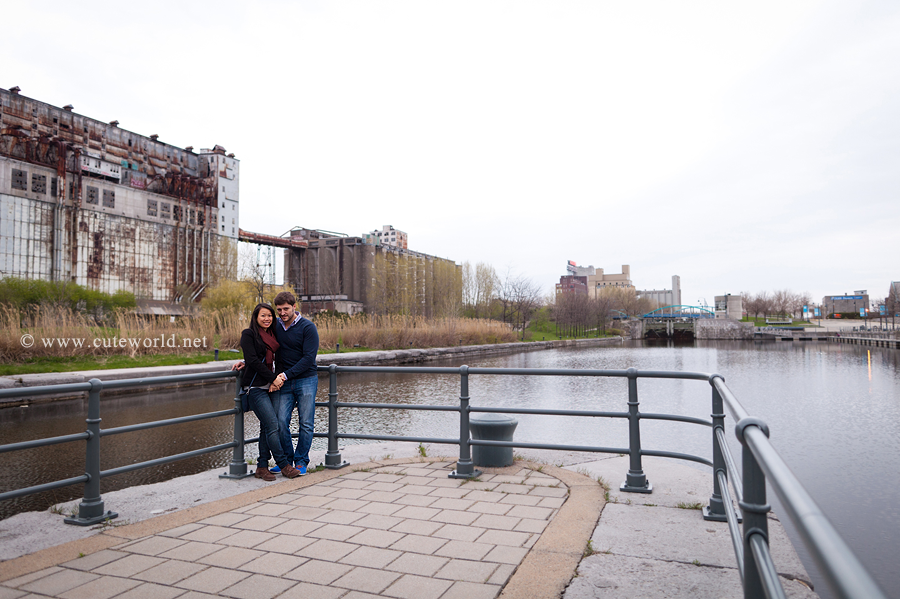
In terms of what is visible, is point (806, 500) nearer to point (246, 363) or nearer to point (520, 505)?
point (520, 505)

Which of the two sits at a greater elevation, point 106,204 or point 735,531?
point 106,204

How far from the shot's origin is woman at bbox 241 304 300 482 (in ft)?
18.9

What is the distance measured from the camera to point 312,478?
581cm

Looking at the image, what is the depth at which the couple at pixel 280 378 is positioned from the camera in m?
5.79

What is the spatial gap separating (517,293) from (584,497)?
68.9 m

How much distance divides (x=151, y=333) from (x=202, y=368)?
Result: 4.26 metres

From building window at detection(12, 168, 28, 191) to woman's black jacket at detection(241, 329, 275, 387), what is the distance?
50418mm

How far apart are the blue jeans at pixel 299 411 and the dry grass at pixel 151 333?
15231 mm

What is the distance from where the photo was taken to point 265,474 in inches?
229

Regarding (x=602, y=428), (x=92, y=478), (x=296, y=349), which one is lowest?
(x=602, y=428)

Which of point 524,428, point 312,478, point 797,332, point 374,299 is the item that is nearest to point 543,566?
point 312,478

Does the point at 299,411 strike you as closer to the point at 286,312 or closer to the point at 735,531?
the point at 286,312

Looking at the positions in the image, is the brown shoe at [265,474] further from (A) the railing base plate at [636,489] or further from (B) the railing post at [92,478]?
(A) the railing base plate at [636,489]

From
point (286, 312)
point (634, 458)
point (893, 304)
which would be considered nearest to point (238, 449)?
point (286, 312)
